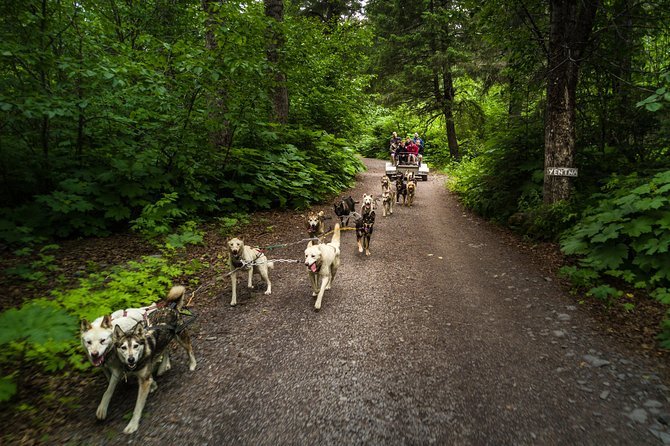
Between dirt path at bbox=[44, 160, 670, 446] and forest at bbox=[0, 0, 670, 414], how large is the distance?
914 mm

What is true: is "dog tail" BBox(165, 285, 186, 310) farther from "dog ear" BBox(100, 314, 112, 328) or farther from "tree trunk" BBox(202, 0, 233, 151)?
"tree trunk" BBox(202, 0, 233, 151)

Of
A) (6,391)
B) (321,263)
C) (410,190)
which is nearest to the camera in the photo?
(6,391)

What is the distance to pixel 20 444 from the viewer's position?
2.61 metres

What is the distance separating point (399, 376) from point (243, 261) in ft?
10.3

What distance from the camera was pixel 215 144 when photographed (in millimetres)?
9789

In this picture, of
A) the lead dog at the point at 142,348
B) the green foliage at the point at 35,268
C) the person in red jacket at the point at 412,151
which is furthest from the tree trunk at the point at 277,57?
the person in red jacket at the point at 412,151

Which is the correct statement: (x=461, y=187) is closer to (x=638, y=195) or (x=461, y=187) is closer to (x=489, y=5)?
(x=489, y=5)

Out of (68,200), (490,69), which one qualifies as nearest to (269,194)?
(68,200)

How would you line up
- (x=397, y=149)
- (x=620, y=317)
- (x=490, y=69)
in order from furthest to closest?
(x=397, y=149) < (x=490, y=69) < (x=620, y=317)

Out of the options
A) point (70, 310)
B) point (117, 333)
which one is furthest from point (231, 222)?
point (117, 333)

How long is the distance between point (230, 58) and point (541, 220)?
8.44m

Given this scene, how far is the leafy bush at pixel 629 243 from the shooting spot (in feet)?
15.8

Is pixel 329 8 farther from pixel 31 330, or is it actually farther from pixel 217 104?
pixel 31 330

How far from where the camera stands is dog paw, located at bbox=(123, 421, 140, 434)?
9.27 feet
